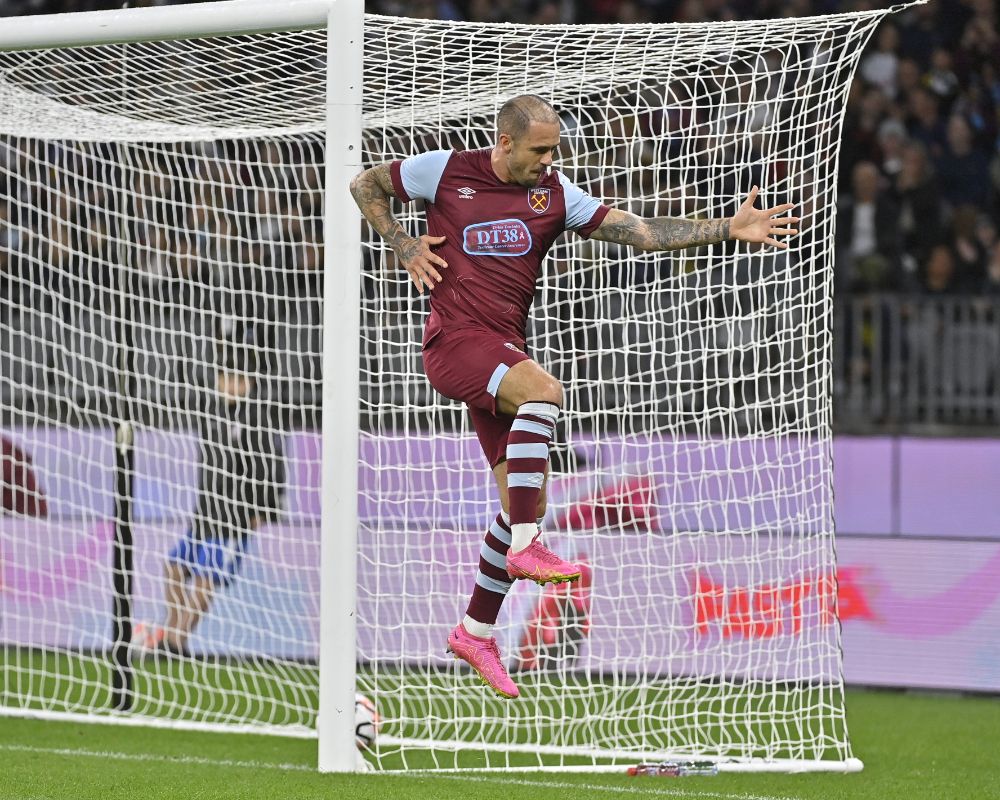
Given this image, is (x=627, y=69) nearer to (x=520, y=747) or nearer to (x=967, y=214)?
(x=520, y=747)

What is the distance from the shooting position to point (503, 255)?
17.9 ft

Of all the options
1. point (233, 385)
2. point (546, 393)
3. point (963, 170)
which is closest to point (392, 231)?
point (546, 393)

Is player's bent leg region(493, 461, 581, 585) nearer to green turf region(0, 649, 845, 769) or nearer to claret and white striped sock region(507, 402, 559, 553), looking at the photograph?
claret and white striped sock region(507, 402, 559, 553)

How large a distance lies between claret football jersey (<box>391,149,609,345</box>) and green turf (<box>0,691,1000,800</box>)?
185 centimetres

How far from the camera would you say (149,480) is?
372 inches

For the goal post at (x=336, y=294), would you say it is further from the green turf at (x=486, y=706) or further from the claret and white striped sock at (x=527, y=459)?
the claret and white striped sock at (x=527, y=459)

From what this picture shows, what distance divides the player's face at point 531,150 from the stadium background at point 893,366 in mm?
2369

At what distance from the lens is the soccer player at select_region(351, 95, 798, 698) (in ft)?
17.1

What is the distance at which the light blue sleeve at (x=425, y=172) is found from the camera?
216 inches

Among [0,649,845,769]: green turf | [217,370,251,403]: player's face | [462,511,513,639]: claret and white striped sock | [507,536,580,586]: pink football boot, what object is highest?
[217,370,251,403]: player's face

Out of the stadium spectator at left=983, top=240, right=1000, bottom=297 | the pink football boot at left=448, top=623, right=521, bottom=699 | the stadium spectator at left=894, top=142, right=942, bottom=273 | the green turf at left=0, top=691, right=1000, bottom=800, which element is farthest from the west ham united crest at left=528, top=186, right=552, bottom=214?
the stadium spectator at left=894, top=142, right=942, bottom=273

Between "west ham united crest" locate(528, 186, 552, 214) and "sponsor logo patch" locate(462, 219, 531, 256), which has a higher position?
"west ham united crest" locate(528, 186, 552, 214)

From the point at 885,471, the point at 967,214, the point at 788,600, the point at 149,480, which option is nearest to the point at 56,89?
the point at 149,480

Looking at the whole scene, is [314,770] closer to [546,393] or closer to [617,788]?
[617,788]
